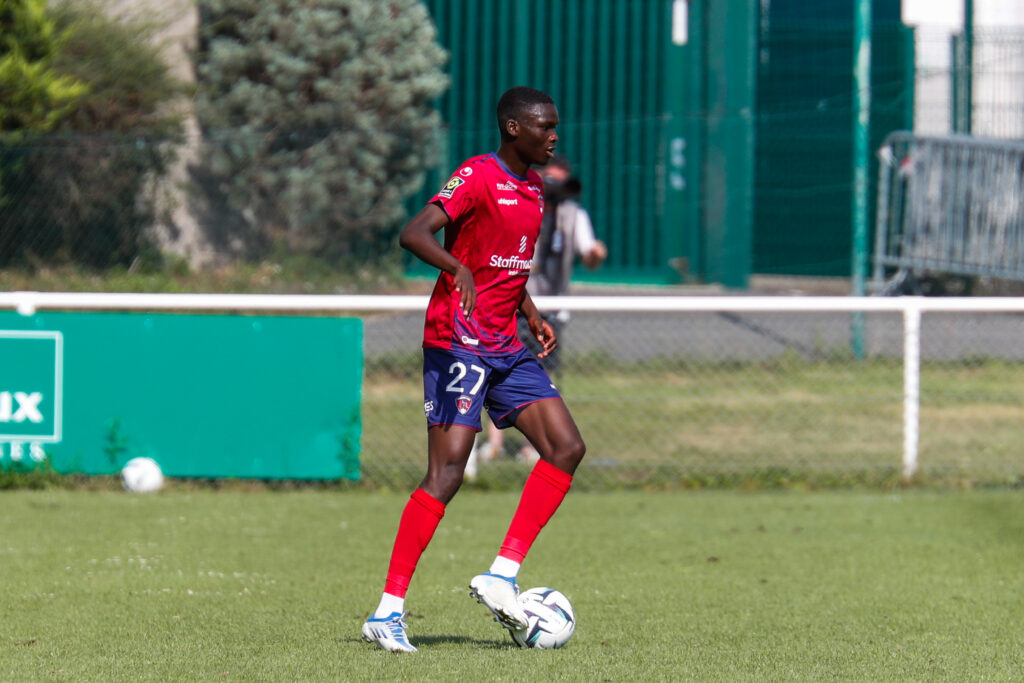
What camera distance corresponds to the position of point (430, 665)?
4.32m

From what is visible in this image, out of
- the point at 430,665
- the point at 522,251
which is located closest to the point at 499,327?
the point at 522,251

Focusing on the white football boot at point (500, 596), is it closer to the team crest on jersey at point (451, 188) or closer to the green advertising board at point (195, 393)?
the team crest on jersey at point (451, 188)

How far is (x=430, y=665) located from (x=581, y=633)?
0.80 meters

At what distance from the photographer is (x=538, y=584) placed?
230 inches

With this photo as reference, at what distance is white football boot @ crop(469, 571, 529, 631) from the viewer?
14.7ft

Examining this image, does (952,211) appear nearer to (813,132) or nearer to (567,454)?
(813,132)

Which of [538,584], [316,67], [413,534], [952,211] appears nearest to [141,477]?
[538,584]

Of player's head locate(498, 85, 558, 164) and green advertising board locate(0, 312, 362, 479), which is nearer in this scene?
player's head locate(498, 85, 558, 164)

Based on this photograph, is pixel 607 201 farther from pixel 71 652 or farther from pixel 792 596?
pixel 71 652

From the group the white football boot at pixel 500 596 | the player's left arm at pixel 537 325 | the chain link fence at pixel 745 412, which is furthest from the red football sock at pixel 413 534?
the chain link fence at pixel 745 412

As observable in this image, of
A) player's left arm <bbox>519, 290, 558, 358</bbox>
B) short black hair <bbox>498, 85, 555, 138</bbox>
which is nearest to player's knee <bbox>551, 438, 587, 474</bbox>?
player's left arm <bbox>519, 290, 558, 358</bbox>

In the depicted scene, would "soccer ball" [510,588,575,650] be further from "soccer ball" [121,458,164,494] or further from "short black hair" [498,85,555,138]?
"soccer ball" [121,458,164,494]

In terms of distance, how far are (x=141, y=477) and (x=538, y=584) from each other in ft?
11.0

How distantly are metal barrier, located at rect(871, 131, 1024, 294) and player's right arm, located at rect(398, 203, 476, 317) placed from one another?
1033 cm
